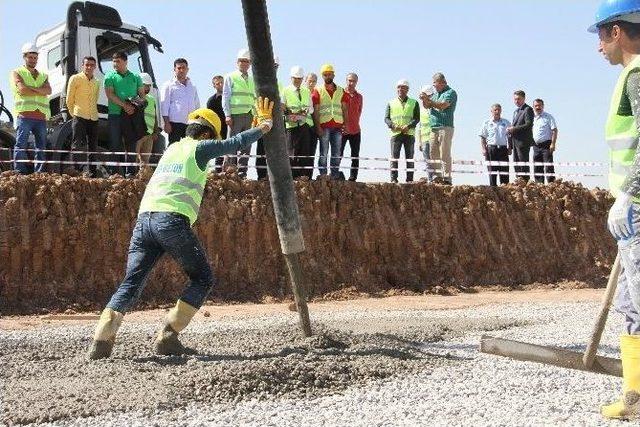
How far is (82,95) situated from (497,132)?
28.9ft

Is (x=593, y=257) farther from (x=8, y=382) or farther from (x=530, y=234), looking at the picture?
(x=8, y=382)

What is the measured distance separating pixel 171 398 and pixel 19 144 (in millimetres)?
9328

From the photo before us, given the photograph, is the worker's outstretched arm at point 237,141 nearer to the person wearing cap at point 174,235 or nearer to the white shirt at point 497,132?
the person wearing cap at point 174,235

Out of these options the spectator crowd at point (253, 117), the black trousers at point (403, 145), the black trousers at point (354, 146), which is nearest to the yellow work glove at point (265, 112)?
the spectator crowd at point (253, 117)

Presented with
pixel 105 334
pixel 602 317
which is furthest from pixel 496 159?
pixel 602 317

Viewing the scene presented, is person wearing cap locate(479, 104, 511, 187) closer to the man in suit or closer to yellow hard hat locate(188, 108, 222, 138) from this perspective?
the man in suit

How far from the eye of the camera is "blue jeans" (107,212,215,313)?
709 centimetres

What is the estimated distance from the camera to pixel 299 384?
20.1ft

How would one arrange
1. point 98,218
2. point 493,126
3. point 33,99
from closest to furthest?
1. point 33,99
2. point 98,218
3. point 493,126

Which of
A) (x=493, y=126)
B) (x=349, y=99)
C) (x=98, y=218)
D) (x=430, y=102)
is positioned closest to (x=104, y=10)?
(x=98, y=218)

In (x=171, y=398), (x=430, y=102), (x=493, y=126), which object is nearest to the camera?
(x=171, y=398)

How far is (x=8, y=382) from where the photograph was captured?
21.0 ft

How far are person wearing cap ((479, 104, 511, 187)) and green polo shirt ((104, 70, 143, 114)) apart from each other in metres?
7.85

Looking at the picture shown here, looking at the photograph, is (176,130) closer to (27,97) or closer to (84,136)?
(84,136)
